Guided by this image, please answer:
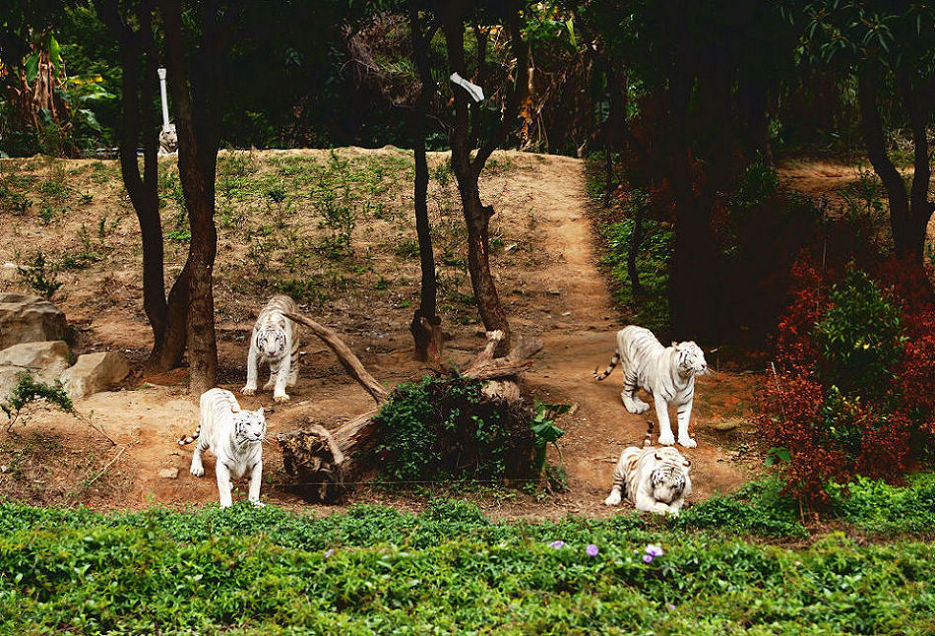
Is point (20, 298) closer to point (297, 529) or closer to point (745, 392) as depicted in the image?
point (297, 529)

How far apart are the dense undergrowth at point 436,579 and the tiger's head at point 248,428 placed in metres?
1.00

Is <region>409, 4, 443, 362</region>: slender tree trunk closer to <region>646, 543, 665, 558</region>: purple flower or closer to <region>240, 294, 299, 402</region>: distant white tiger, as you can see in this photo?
<region>240, 294, 299, 402</region>: distant white tiger

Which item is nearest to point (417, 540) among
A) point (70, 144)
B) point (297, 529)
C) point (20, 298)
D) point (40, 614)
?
point (297, 529)

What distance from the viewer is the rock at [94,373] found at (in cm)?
1057

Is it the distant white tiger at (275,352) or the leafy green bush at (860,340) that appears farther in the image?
the distant white tiger at (275,352)

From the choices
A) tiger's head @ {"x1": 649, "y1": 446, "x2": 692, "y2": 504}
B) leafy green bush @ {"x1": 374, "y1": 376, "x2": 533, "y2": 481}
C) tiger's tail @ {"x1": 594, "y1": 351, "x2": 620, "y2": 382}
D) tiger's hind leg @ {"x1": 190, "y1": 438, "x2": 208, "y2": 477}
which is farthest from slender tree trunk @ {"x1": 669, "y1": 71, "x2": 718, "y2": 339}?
tiger's hind leg @ {"x1": 190, "y1": 438, "x2": 208, "y2": 477}

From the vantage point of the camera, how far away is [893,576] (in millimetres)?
6219

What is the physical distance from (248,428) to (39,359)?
471 cm

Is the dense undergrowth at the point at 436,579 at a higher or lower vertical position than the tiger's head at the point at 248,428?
lower

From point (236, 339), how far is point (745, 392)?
23.8 ft

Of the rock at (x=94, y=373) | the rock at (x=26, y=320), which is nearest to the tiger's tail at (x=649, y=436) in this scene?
the rock at (x=94, y=373)

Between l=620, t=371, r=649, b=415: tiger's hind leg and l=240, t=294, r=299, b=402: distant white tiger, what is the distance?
365 cm

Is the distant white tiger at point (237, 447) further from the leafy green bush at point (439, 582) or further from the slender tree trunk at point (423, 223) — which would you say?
the slender tree trunk at point (423, 223)

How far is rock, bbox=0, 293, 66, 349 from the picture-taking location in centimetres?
1292
